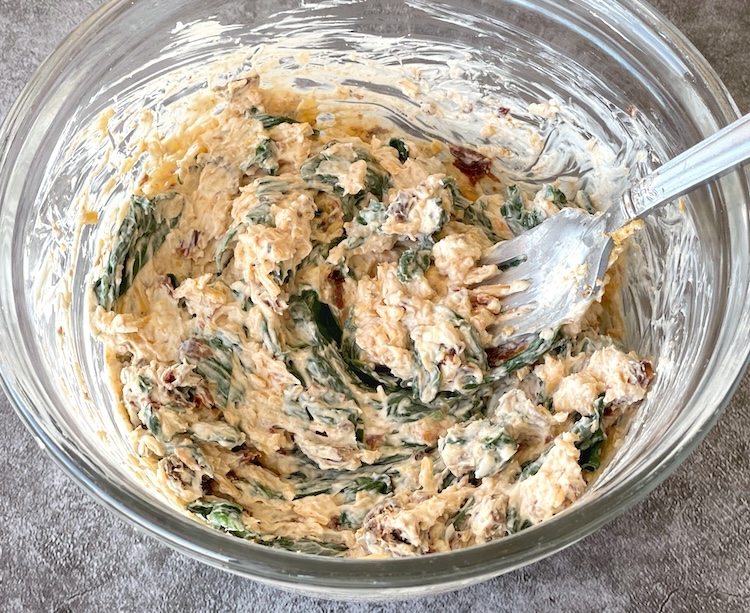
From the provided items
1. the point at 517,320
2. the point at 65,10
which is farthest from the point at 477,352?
the point at 65,10

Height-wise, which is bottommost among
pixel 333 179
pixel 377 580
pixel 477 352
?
pixel 377 580

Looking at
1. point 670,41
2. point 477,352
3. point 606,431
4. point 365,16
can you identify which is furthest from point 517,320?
point 365,16

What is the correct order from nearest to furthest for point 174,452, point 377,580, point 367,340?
1. point 377,580
2. point 174,452
3. point 367,340

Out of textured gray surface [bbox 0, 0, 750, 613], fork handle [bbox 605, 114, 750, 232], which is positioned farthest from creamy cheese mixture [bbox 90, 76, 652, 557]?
textured gray surface [bbox 0, 0, 750, 613]

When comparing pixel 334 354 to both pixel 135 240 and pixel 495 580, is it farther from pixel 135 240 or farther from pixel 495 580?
pixel 495 580

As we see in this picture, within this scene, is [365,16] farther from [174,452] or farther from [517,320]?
[174,452]

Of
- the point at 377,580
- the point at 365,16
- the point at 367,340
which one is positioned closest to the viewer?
the point at 377,580

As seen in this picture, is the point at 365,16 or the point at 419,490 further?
the point at 365,16

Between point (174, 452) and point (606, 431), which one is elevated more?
point (606, 431)
